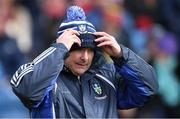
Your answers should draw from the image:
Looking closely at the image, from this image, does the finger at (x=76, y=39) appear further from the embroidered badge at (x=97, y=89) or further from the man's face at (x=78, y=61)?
the embroidered badge at (x=97, y=89)

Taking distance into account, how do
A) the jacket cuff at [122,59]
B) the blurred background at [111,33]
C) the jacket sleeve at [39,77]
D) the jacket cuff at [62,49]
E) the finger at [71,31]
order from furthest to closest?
the blurred background at [111,33]
the jacket cuff at [122,59]
the finger at [71,31]
the jacket cuff at [62,49]
the jacket sleeve at [39,77]

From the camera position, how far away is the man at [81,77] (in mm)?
4871

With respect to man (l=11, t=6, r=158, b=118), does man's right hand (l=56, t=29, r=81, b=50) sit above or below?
above

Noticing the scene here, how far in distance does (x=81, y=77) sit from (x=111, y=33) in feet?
13.5

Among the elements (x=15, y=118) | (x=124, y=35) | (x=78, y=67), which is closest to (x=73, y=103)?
(x=78, y=67)

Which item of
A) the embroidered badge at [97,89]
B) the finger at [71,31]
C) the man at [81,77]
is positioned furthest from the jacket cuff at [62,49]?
the embroidered badge at [97,89]

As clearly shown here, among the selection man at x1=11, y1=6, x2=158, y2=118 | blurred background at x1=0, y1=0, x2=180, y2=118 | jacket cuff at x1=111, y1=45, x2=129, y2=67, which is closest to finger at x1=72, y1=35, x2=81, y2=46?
man at x1=11, y1=6, x2=158, y2=118

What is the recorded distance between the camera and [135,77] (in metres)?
5.15

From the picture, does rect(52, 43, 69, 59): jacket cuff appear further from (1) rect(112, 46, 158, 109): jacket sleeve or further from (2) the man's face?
(1) rect(112, 46, 158, 109): jacket sleeve

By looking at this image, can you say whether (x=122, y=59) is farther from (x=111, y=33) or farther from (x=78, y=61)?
(x=111, y=33)

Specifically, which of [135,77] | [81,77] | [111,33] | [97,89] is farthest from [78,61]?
[111,33]

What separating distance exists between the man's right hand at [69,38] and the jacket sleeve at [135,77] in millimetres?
354

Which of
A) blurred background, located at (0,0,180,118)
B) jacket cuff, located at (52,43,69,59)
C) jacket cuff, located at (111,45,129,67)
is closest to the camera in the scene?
jacket cuff, located at (52,43,69,59)

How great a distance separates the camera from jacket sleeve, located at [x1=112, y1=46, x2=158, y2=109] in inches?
203
